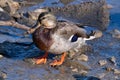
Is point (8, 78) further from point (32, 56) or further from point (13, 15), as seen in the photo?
point (13, 15)

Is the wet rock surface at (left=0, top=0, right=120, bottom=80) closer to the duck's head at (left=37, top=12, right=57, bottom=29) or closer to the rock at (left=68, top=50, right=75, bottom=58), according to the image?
the rock at (left=68, top=50, right=75, bottom=58)

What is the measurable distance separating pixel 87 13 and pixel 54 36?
2764 mm

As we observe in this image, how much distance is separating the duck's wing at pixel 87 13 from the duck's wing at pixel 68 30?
1670 millimetres

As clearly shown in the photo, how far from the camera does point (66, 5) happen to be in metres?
9.77

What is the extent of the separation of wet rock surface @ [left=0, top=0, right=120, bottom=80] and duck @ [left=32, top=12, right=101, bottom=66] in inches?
7.7

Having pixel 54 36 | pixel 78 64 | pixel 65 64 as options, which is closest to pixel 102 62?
pixel 78 64

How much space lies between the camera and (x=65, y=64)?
22.9 ft

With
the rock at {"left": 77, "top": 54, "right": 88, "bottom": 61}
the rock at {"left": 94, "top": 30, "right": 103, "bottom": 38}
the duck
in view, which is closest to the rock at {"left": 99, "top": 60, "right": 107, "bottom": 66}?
the rock at {"left": 77, "top": 54, "right": 88, "bottom": 61}

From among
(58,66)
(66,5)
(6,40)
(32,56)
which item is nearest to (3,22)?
(6,40)

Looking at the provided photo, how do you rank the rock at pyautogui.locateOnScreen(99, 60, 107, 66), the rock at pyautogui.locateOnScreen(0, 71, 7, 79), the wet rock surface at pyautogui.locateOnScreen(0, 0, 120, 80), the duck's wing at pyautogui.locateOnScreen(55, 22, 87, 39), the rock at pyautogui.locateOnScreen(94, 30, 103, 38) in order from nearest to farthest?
1. the rock at pyautogui.locateOnScreen(0, 71, 7, 79)
2. the wet rock surface at pyautogui.locateOnScreen(0, 0, 120, 80)
3. the duck's wing at pyautogui.locateOnScreen(55, 22, 87, 39)
4. the rock at pyautogui.locateOnScreen(99, 60, 107, 66)
5. the rock at pyautogui.locateOnScreen(94, 30, 103, 38)

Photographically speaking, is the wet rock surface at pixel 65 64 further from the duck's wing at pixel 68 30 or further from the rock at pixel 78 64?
the duck's wing at pixel 68 30

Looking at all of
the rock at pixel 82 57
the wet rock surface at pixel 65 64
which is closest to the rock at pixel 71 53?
the wet rock surface at pixel 65 64

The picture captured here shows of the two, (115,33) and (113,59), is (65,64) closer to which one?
(113,59)

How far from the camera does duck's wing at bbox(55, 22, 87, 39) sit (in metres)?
6.82
